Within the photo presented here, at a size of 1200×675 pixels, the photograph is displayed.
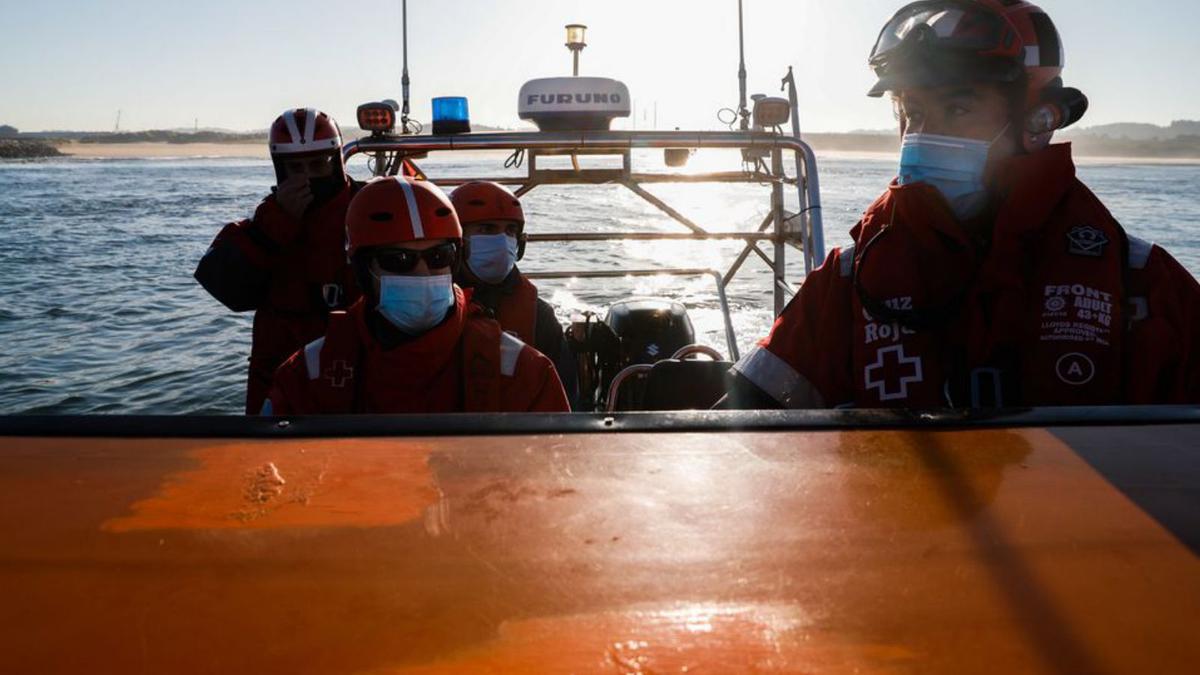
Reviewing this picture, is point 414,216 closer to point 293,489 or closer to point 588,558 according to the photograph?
point 293,489

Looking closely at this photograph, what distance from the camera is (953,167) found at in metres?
1.86

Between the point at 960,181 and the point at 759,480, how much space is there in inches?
41.6

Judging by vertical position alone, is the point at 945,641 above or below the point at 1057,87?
below

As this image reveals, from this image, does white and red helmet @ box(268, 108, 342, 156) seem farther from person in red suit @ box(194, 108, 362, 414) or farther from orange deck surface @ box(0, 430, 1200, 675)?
orange deck surface @ box(0, 430, 1200, 675)

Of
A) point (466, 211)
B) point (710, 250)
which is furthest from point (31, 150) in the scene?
point (466, 211)

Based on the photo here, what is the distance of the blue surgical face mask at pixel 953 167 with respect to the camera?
6.07 ft

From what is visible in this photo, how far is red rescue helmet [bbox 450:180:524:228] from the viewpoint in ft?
12.3

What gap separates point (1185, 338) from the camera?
1667 millimetres

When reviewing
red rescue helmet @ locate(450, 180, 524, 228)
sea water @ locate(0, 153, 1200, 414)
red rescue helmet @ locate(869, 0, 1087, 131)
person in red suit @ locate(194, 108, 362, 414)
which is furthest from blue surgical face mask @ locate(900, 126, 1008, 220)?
sea water @ locate(0, 153, 1200, 414)

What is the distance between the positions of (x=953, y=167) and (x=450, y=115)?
288 cm

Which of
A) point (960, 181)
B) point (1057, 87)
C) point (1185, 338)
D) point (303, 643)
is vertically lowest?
point (303, 643)

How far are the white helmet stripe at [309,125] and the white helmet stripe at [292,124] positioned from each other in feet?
0.08

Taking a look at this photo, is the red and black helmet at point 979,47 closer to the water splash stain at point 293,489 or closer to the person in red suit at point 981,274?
the person in red suit at point 981,274

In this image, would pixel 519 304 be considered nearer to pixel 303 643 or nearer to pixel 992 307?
Result: pixel 992 307
